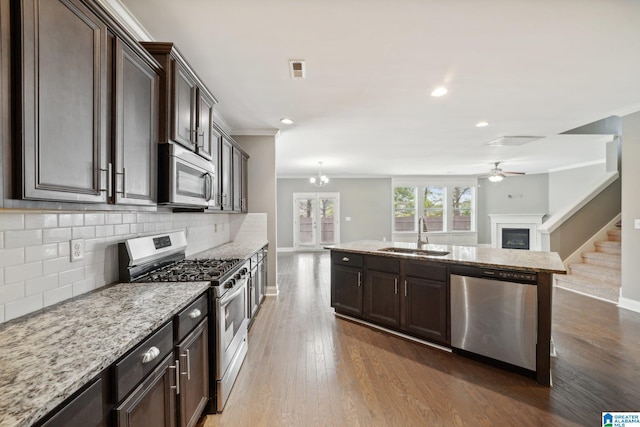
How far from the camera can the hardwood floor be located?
1.80 m

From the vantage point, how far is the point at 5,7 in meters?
0.85

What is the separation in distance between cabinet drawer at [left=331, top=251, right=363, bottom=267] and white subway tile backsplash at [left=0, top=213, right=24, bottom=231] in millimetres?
2729

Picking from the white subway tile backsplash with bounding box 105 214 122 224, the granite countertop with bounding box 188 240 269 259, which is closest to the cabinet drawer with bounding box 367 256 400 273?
the granite countertop with bounding box 188 240 269 259

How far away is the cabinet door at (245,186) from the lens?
404cm

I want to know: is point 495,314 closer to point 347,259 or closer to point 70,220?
point 347,259

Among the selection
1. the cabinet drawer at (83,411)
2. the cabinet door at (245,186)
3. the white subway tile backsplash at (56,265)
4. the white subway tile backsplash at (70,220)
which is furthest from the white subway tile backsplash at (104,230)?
the cabinet door at (245,186)

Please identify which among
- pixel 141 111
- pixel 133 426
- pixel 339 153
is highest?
pixel 339 153

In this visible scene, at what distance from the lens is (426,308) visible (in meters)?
2.69

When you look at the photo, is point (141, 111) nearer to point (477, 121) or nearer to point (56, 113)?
point (56, 113)

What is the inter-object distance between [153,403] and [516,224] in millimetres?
10245

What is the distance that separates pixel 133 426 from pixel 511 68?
3.48 meters

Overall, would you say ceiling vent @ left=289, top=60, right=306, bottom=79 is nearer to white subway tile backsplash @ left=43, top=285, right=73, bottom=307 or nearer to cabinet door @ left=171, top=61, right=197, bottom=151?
cabinet door @ left=171, top=61, right=197, bottom=151

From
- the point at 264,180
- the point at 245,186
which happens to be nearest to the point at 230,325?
the point at 245,186

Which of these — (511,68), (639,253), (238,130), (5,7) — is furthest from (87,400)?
(639,253)
